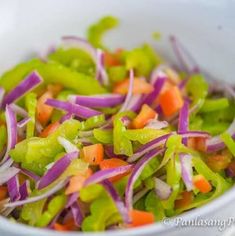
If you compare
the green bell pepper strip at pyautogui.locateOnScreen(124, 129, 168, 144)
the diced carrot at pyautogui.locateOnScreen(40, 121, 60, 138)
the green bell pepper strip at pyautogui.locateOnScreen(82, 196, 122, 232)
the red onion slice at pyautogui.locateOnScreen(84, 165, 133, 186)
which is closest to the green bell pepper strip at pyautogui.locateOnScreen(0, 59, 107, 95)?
the diced carrot at pyautogui.locateOnScreen(40, 121, 60, 138)

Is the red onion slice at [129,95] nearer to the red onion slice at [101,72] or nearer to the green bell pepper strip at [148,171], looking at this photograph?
the red onion slice at [101,72]

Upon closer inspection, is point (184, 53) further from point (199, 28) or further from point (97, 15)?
point (97, 15)

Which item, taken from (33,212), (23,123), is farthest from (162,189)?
(23,123)

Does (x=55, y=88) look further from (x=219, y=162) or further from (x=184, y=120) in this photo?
(x=219, y=162)

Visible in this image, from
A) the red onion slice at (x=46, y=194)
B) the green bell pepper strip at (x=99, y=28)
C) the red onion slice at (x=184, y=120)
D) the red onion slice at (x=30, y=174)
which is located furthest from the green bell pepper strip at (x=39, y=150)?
the green bell pepper strip at (x=99, y=28)

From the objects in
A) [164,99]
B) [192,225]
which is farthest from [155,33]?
[192,225]

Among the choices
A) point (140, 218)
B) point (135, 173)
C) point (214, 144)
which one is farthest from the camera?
point (214, 144)
